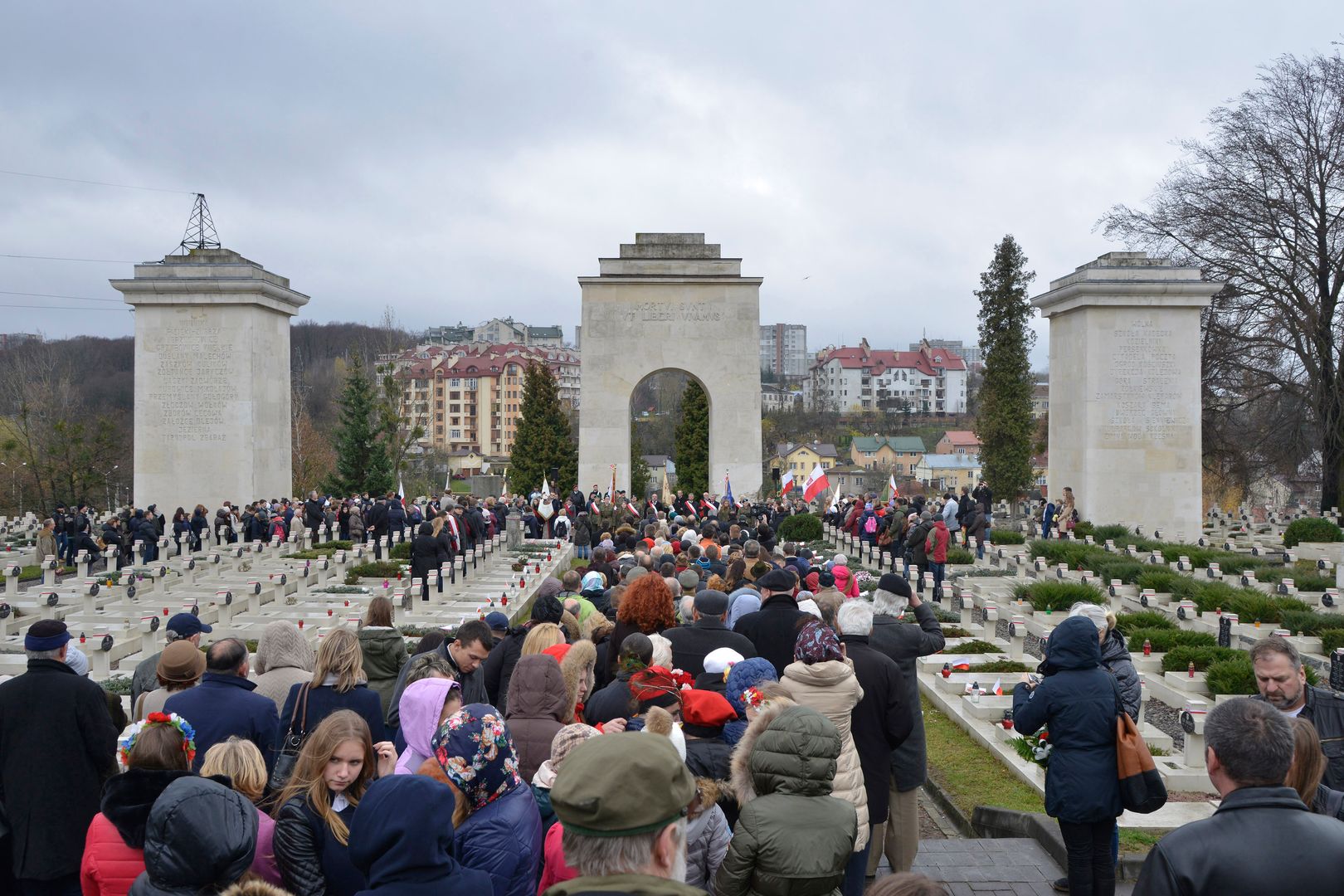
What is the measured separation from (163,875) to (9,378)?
65.5 metres

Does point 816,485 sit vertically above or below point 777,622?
above

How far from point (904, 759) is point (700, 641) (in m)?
1.50

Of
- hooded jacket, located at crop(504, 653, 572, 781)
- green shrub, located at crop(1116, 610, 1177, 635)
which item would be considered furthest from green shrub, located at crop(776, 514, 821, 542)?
hooded jacket, located at crop(504, 653, 572, 781)

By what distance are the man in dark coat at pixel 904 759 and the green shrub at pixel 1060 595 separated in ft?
32.2

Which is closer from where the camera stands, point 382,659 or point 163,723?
point 163,723

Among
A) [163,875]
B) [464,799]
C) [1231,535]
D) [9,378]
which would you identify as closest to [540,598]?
[464,799]

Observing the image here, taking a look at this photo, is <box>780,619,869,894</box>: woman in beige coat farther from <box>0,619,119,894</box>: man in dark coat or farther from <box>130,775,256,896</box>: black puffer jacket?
<box>0,619,119,894</box>: man in dark coat

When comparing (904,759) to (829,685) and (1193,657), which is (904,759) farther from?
(1193,657)

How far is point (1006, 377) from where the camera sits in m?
46.4

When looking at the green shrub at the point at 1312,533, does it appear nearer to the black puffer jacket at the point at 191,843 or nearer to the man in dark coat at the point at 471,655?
the man in dark coat at the point at 471,655

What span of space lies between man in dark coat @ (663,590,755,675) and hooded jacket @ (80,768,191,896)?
3.53 metres

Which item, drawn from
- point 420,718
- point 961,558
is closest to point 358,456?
point 961,558

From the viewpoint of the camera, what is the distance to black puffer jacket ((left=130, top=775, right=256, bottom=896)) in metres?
3.52

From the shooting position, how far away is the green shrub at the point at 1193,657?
11766 millimetres
